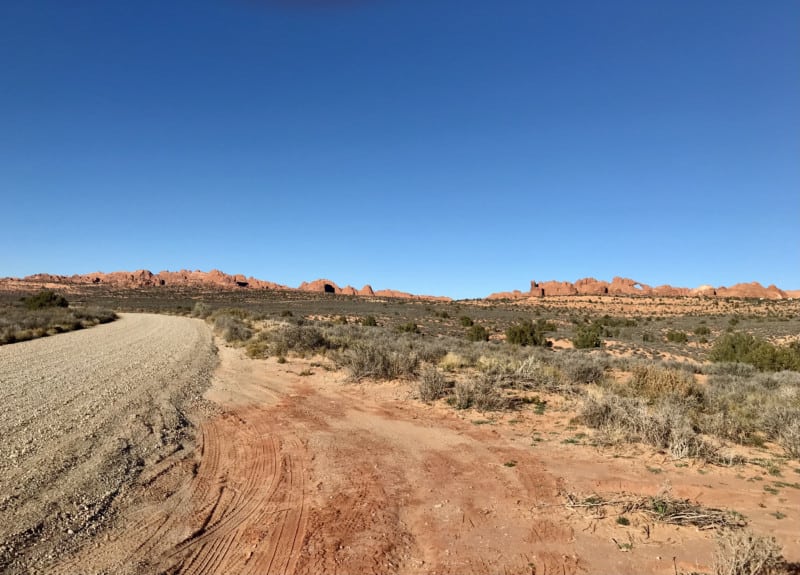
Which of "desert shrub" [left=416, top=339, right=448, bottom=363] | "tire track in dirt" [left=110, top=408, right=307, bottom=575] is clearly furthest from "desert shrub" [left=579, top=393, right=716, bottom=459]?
"desert shrub" [left=416, top=339, right=448, bottom=363]

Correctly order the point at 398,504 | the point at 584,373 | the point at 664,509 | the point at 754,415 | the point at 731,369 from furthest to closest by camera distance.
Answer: the point at 731,369
the point at 584,373
the point at 754,415
the point at 398,504
the point at 664,509

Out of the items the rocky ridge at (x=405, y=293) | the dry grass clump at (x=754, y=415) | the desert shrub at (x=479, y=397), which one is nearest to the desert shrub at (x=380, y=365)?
the desert shrub at (x=479, y=397)

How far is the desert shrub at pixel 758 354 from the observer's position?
18.9 meters

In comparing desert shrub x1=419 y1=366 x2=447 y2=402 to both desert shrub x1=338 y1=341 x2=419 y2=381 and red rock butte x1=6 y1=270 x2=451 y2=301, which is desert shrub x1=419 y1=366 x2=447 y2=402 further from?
red rock butte x1=6 y1=270 x2=451 y2=301

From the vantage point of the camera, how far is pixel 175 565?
417cm

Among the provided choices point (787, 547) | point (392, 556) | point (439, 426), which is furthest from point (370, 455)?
point (787, 547)

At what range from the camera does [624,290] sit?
122 meters

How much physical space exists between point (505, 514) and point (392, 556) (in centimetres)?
162

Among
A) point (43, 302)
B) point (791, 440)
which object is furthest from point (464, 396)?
point (43, 302)

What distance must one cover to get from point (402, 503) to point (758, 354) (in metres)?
21.2

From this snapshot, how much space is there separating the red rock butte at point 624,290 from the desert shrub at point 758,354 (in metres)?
93.7

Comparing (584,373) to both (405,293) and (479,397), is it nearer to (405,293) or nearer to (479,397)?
(479,397)

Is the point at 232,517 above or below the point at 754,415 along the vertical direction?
below

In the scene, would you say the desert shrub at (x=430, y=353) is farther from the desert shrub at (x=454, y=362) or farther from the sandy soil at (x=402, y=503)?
the sandy soil at (x=402, y=503)
